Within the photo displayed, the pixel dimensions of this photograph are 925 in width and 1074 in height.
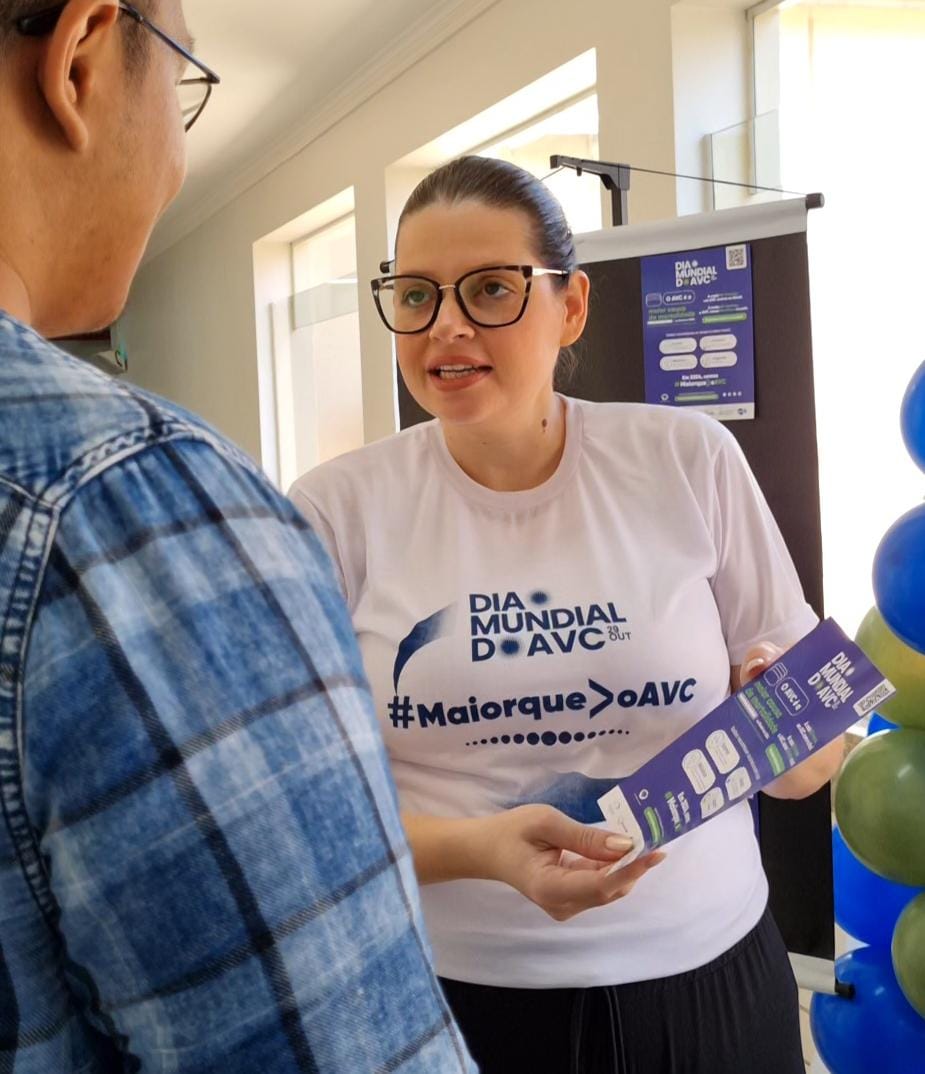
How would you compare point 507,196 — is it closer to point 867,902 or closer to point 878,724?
point 878,724

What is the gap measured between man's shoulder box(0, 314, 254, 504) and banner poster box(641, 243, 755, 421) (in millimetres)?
1748

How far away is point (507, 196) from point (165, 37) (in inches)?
35.1

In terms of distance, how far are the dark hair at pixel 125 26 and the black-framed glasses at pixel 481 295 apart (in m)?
0.85

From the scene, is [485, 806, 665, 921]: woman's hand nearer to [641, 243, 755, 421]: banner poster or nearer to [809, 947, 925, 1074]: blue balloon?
[809, 947, 925, 1074]: blue balloon

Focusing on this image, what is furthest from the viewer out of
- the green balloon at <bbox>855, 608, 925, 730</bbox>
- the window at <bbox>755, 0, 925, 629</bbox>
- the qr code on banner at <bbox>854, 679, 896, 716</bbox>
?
the window at <bbox>755, 0, 925, 629</bbox>

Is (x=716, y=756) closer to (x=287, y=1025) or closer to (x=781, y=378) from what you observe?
(x=287, y=1025)

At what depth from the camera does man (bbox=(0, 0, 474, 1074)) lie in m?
0.42

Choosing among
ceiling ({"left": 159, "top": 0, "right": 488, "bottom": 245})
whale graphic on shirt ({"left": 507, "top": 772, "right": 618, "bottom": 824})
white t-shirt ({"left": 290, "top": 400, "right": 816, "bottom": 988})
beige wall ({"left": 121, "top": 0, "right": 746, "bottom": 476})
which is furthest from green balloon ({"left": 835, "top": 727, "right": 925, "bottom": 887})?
ceiling ({"left": 159, "top": 0, "right": 488, "bottom": 245})

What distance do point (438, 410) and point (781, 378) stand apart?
930 mm

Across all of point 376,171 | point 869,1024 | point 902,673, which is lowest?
point 869,1024

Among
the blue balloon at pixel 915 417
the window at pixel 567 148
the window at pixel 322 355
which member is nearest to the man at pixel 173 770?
the blue balloon at pixel 915 417

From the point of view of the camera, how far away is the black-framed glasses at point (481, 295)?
1381 millimetres

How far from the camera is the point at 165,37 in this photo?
1.81ft

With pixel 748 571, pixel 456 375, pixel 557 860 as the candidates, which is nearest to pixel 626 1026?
pixel 557 860
